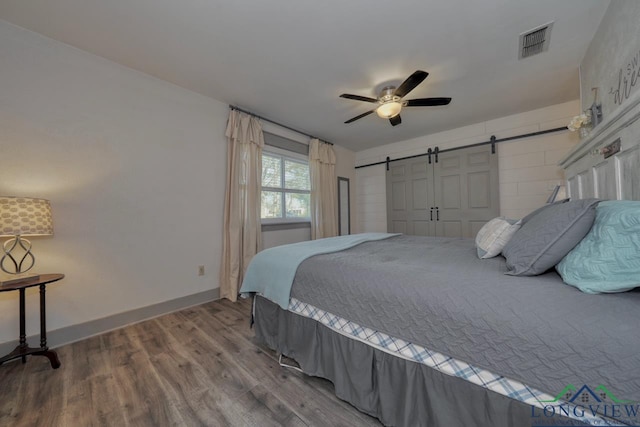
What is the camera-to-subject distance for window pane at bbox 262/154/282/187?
353 centimetres

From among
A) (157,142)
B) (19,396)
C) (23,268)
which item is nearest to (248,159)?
(157,142)

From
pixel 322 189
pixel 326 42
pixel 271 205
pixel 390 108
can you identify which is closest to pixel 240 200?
pixel 271 205

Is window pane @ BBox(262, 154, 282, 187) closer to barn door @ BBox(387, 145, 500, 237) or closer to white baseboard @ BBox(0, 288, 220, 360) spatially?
white baseboard @ BBox(0, 288, 220, 360)

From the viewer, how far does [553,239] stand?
0.99 m

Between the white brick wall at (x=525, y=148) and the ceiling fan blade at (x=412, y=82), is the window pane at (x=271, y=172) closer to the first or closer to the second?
the ceiling fan blade at (x=412, y=82)

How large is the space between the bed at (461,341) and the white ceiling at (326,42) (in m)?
1.80

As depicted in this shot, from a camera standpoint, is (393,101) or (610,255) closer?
(610,255)

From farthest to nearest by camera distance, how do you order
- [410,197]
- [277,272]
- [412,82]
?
[410,197] < [412,82] < [277,272]

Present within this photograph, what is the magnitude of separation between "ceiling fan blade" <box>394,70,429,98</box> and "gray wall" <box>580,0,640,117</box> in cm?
112

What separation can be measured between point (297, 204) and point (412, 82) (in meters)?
2.53

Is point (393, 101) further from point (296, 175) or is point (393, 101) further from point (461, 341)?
point (461, 341)

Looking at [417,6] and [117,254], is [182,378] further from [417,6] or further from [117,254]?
[417,6]

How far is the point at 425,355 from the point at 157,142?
2.98m

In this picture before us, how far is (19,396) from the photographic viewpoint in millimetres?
1319
